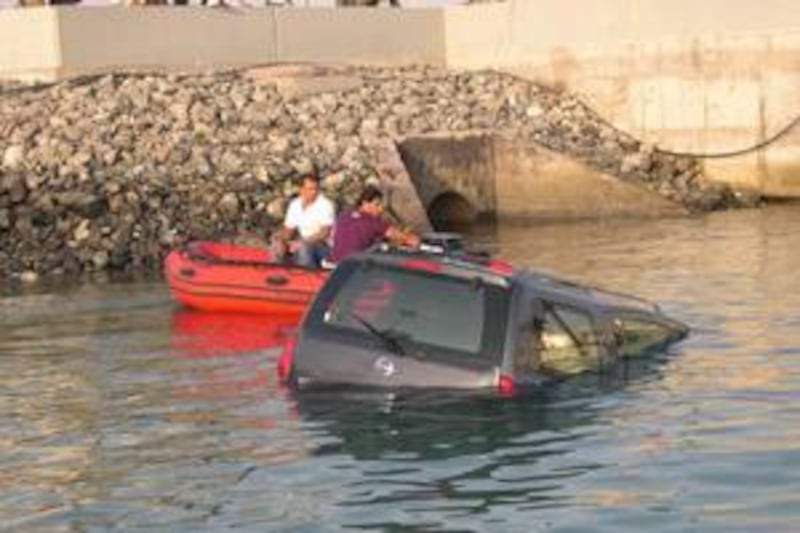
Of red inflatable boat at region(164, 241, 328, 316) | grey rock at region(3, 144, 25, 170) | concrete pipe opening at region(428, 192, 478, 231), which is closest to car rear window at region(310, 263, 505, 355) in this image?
red inflatable boat at region(164, 241, 328, 316)

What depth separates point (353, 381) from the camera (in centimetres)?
1257

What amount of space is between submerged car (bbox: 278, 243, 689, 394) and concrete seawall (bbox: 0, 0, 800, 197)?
21.3 meters

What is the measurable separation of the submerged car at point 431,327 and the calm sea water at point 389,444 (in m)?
0.20

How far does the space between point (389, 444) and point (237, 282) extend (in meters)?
8.67

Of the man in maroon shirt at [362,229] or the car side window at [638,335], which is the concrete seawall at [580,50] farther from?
the car side window at [638,335]

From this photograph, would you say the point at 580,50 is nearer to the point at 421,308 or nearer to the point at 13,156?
the point at 13,156

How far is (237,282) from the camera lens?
20.0 m

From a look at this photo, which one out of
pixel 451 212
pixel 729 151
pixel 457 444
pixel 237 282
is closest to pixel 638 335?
pixel 457 444

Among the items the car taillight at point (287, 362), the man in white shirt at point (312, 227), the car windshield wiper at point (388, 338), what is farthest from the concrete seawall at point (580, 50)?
the car windshield wiper at point (388, 338)

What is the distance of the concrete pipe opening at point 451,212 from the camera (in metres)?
32.7

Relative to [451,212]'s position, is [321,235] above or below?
above

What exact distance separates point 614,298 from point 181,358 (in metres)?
4.44

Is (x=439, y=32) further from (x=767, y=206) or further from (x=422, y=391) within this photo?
(x=422, y=391)

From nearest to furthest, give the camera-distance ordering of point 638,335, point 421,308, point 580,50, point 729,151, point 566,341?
point 421,308 < point 566,341 < point 638,335 < point 729,151 < point 580,50
